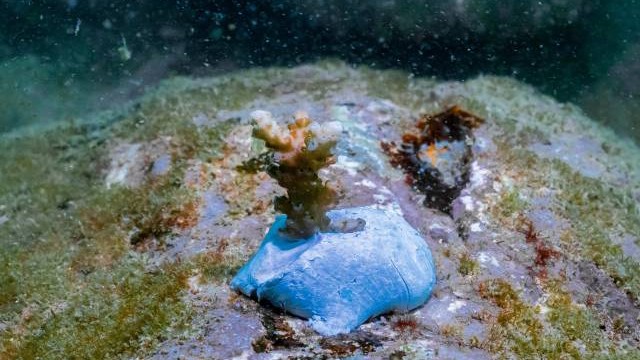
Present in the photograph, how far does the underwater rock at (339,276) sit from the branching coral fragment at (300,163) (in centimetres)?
14

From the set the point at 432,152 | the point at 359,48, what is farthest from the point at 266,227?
the point at 359,48

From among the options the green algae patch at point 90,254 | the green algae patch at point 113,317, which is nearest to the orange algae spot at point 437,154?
the green algae patch at point 90,254

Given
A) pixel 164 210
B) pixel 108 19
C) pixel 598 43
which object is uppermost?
pixel 598 43

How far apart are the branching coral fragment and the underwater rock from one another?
0.44 feet

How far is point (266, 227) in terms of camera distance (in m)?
4.88

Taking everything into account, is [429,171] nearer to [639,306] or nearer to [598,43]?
[639,306]

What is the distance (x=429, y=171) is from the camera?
586 cm

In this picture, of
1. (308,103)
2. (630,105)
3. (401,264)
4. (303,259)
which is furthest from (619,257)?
(630,105)

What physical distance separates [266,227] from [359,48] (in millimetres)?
7835

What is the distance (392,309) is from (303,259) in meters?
0.83

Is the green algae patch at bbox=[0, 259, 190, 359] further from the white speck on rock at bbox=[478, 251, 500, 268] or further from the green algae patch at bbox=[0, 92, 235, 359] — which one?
the white speck on rock at bbox=[478, 251, 500, 268]

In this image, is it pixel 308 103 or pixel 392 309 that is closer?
pixel 392 309

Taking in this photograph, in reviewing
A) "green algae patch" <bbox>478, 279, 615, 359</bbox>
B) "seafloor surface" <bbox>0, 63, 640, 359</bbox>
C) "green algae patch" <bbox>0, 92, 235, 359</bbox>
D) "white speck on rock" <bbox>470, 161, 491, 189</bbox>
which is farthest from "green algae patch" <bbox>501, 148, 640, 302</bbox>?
"green algae patch" <bbox>0, 92, 235, 359</bbox>

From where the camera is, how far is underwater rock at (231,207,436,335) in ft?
11.8
